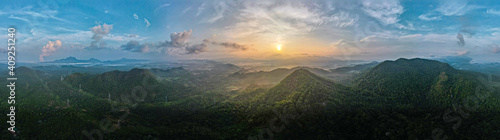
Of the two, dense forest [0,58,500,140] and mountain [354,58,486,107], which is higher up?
mountain [354,58,486,107]

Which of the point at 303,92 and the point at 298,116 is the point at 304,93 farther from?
the point at 298,116

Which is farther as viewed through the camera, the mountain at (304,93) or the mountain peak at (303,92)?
the mountain peak at (303,92)

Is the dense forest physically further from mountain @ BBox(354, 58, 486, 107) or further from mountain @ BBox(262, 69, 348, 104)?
mountain @ BBox(262, 69, 348, 104)

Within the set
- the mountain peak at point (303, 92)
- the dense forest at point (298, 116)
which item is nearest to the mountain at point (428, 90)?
the dense forest at point (298, 116)

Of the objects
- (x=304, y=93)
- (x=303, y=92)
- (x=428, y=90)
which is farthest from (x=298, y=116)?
(x=428, y=90)

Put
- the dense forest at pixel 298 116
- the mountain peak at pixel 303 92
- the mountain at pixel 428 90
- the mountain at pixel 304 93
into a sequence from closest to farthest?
the dense forest at pixel 298 116 < the mountain at pixel 304 93 < the mountain at pixel 428 90 < the mountain peak at pixel 303 92

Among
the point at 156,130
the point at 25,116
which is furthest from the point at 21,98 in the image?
the point at 156,130

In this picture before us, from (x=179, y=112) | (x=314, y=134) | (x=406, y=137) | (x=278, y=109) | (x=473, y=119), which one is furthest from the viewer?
(x=179, y=112)

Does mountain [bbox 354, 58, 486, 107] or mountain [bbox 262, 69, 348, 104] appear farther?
mountain [bbox 354, 58, 486, 107]

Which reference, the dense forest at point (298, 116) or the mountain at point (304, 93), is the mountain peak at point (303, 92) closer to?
the mountain at point (304, 93)

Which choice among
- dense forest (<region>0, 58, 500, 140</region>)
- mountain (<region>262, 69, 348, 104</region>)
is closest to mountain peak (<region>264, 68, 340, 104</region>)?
mountain (<region>262, 69, 348, 104</region>)

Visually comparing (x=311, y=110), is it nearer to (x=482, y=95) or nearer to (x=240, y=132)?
(x=240, y=132)
